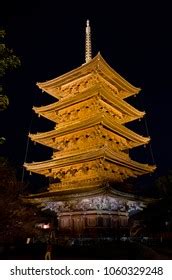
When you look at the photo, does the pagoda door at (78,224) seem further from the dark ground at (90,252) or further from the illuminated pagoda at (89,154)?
the dark ground at (90,252)

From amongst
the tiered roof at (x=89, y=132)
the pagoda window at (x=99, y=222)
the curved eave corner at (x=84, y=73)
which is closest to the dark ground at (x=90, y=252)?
the pagoda window at (x=99, y=222)

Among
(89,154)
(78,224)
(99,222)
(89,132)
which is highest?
(89,132)

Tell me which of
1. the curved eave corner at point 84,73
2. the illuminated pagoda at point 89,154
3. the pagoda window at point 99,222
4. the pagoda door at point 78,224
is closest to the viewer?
the pagoda window at point 99,222

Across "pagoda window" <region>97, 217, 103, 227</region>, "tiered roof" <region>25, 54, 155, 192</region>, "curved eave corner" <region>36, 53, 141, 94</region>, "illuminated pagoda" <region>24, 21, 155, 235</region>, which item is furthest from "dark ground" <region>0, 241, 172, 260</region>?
"curved eave corner" <region>36, 53, 141, 94</region>

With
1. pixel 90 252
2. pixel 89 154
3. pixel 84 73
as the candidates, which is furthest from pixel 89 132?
pixel 90 252

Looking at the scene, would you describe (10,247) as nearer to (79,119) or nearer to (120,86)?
(79,119)

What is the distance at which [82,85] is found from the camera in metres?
28.0

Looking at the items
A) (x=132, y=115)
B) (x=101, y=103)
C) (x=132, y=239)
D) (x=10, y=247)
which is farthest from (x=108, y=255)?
(x=132, y=115)

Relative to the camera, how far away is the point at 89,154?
77.0ft

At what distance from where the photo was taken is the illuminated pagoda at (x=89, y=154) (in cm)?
2284

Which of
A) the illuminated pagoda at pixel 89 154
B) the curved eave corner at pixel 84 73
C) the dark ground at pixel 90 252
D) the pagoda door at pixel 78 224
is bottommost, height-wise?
the dark ground at pixel 90 252

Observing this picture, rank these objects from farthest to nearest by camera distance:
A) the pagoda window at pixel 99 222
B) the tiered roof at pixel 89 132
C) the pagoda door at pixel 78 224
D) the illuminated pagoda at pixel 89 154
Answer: the tiered roof at pixel 89 132 → the illuminated pagoda at pixel 89 154 → the pagoda door at pixel 78 224 → the pagoda window at pixel 99 222

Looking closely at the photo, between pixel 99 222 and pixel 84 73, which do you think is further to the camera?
pixel 84 73

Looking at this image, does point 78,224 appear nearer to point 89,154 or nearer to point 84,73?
point 89,154
